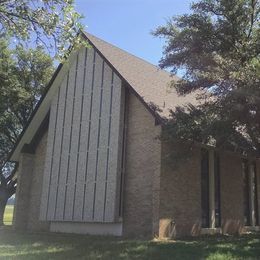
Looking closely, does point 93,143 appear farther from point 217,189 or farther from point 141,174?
point 217,189

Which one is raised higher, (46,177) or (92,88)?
(92,88)

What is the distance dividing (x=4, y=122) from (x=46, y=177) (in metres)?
9.97

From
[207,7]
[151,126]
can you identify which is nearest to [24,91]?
[151,126]

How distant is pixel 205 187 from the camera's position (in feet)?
68.7

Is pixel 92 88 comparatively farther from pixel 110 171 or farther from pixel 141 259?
pixel 141 259

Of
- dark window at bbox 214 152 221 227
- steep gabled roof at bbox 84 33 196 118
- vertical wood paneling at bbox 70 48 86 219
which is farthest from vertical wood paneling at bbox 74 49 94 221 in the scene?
dark window at bbox 214 152 221 227

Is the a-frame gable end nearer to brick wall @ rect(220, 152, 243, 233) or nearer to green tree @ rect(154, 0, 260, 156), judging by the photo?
green tree @ rect(154, 0, 260, 156)

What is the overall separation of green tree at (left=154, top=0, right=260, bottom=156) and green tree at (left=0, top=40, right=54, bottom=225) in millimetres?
14217

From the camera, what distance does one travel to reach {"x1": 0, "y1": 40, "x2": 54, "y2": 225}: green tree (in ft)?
99.6

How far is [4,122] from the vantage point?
31.7m

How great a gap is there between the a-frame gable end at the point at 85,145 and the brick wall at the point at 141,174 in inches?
19.7

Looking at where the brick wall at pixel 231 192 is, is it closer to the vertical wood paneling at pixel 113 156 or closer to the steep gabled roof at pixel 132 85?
the steep gabled roof at pixel 132 85

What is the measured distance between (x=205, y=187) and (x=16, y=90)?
15.0 metres

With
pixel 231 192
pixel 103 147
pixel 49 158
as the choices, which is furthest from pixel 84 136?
pixel 231 192
